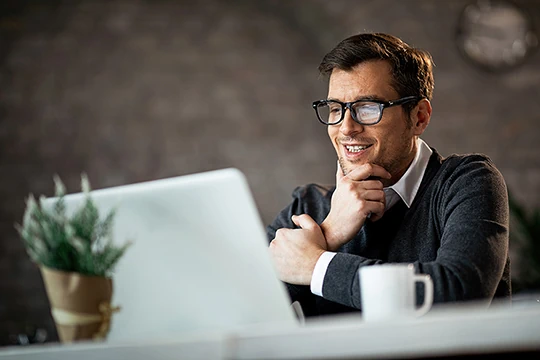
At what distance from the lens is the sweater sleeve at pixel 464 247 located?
4.96 feet

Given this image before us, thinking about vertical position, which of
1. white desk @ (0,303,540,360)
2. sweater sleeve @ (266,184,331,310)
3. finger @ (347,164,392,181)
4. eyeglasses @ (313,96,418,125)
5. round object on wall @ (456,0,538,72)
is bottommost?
sweater sleeve @ (266,184,331,310)

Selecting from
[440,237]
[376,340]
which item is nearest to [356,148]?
[440,237]

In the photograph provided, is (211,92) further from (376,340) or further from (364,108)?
(376,340)

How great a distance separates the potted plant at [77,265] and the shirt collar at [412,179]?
1.01 m

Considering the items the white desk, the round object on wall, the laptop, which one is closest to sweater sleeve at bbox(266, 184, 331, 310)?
the laptop

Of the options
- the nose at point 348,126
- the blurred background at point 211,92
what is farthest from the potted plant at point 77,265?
the blurred background at point 211,92

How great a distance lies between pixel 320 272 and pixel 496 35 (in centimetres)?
296

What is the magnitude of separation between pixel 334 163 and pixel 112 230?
3.34 m

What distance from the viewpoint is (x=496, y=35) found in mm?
4230

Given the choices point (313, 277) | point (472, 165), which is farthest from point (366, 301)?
point (472, 165)

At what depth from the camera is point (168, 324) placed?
124 cm

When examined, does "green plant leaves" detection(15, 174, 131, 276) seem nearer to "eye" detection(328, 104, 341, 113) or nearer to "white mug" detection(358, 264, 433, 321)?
"white mug" detection(358, 264, 433, 321)

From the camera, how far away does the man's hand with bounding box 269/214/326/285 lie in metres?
1.75

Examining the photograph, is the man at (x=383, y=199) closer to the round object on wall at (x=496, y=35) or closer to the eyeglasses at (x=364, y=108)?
the eyeglasses at (x=364, y=108)
